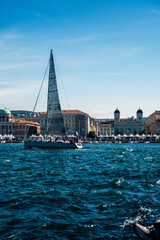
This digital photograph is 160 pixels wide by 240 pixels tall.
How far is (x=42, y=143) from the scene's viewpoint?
5334 centimetres

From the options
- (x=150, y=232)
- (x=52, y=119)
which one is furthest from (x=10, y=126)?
(x=150, y=232)

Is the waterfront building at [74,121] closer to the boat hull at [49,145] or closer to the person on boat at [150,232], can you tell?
the boat hull at [49,145]

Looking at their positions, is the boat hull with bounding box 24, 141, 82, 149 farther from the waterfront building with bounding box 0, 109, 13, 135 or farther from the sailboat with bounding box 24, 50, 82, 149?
the waterfront building with bounding box 0, 109, 13, 135

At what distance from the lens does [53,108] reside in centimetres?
5412

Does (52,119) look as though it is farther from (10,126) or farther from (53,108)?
(10,126)

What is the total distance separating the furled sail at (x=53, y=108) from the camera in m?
53.6

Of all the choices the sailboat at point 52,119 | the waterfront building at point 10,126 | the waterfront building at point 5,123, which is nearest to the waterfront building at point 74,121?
the waterfront building at point 10,126

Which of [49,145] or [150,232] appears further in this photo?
[49,145]

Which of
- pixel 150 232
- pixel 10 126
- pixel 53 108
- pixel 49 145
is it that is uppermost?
pixel 10 126

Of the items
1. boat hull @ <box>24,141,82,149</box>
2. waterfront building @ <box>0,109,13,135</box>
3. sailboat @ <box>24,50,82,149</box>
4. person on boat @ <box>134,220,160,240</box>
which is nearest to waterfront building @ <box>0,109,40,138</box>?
waterfront building @ <box>0,109,13,135</box>

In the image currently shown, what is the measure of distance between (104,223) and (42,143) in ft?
144

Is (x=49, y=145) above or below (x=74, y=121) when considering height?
below

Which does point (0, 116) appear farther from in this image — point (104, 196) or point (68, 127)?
point (104, 196)

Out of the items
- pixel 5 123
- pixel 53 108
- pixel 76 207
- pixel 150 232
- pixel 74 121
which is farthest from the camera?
pixel 5 123
